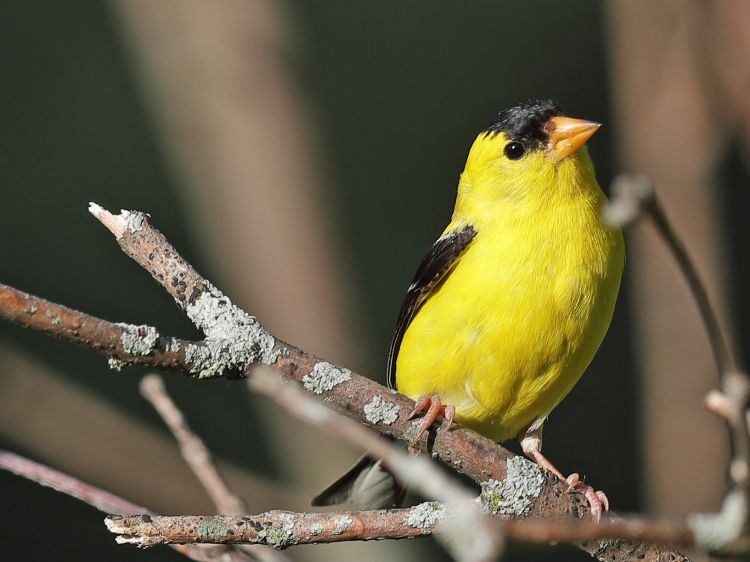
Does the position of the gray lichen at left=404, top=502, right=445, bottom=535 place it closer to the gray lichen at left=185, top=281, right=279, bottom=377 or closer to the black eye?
the gray lichen at left=185, top=281, right=279, bottom=377

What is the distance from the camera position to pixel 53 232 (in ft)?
25.0

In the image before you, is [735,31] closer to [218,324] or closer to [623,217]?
[218,324]

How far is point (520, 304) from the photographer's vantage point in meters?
2.91

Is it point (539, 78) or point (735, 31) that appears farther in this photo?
point (539, 78)

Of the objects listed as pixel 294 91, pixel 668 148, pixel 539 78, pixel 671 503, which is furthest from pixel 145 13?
pixel 671 503

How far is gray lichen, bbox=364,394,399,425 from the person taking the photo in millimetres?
2352

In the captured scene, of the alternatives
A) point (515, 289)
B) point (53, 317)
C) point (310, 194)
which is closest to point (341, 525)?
point (53, 317)

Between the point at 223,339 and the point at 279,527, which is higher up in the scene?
the point at 223,339

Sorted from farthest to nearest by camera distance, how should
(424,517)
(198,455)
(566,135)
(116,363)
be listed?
(566,135) → (198,455) → (424,517) → (116,363)

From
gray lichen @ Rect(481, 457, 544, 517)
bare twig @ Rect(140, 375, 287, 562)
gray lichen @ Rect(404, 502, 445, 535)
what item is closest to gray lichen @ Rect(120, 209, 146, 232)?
bare twig @ Rect(140, 375, 287, 562)

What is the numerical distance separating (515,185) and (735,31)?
881 mm

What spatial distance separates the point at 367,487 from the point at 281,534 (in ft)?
4.28

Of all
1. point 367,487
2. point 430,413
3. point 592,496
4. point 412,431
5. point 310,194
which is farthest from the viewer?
point 310,194

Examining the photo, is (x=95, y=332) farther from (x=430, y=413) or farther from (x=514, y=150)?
(x=514, y=150)
